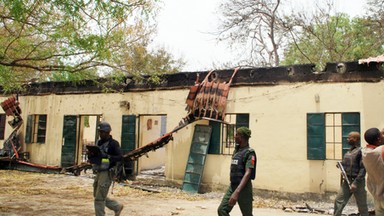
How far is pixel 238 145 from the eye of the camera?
4918mm

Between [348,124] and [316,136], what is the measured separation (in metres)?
0.82

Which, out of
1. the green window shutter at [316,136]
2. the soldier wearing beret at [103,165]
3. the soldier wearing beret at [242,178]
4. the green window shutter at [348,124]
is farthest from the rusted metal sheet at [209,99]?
the soldier wearing beret at [242,178]

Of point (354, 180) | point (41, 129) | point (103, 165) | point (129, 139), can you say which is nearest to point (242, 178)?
point (103, 165)

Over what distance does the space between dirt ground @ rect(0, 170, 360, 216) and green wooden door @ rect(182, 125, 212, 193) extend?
0.39 meters

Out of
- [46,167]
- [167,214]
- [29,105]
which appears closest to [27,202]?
[167,214]

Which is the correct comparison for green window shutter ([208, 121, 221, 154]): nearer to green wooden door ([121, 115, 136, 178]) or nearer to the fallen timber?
the fallen timber

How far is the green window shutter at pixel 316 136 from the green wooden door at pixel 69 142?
27.4 feet

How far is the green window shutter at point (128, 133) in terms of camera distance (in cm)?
1224

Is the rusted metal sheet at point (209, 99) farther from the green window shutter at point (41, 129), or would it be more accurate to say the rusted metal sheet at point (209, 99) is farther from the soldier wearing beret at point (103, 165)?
the green window shutter at point (41, 129)

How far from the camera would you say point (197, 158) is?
433 inches

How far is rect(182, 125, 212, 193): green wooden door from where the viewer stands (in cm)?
1083

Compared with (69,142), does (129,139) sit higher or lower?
higher

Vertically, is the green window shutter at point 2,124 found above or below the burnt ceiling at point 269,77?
below

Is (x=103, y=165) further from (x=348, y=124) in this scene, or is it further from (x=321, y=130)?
(x=348, y=124)
